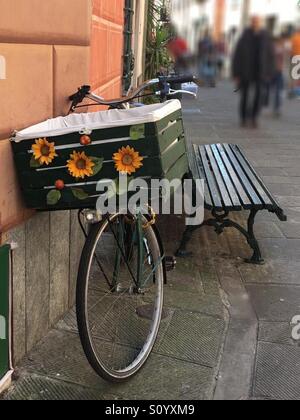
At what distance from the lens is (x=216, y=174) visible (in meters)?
4.62

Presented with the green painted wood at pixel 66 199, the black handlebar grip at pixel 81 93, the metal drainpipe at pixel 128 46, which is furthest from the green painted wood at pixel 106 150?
the metal drainpipe at pixel 128 46

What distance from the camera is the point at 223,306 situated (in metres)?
3.41

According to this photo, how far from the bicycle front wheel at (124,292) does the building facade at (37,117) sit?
28 cm

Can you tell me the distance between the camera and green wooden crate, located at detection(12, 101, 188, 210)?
2223mm

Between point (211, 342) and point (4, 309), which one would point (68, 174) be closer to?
point (4, 309)

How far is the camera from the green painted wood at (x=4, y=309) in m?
2.32

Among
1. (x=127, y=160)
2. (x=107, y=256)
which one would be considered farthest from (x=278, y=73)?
(x=107, y=256)

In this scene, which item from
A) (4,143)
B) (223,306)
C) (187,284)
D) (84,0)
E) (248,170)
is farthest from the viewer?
(248,170)

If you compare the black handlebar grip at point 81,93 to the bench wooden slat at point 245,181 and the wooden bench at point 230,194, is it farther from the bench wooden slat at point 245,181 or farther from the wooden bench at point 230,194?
the bench wooden slat at point 245,181

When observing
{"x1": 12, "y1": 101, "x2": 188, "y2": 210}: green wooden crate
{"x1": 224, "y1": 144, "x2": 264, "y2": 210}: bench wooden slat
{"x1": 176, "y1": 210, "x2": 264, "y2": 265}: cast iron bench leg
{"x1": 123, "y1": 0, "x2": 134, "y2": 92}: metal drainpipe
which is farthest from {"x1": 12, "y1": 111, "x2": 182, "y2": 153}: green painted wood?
{"x1": 123, "y1": 0, "x2": 134, "y2": 92}: metal drainpipe

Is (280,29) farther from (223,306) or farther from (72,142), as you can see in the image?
(223,306)

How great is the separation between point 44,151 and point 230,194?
2097mm
